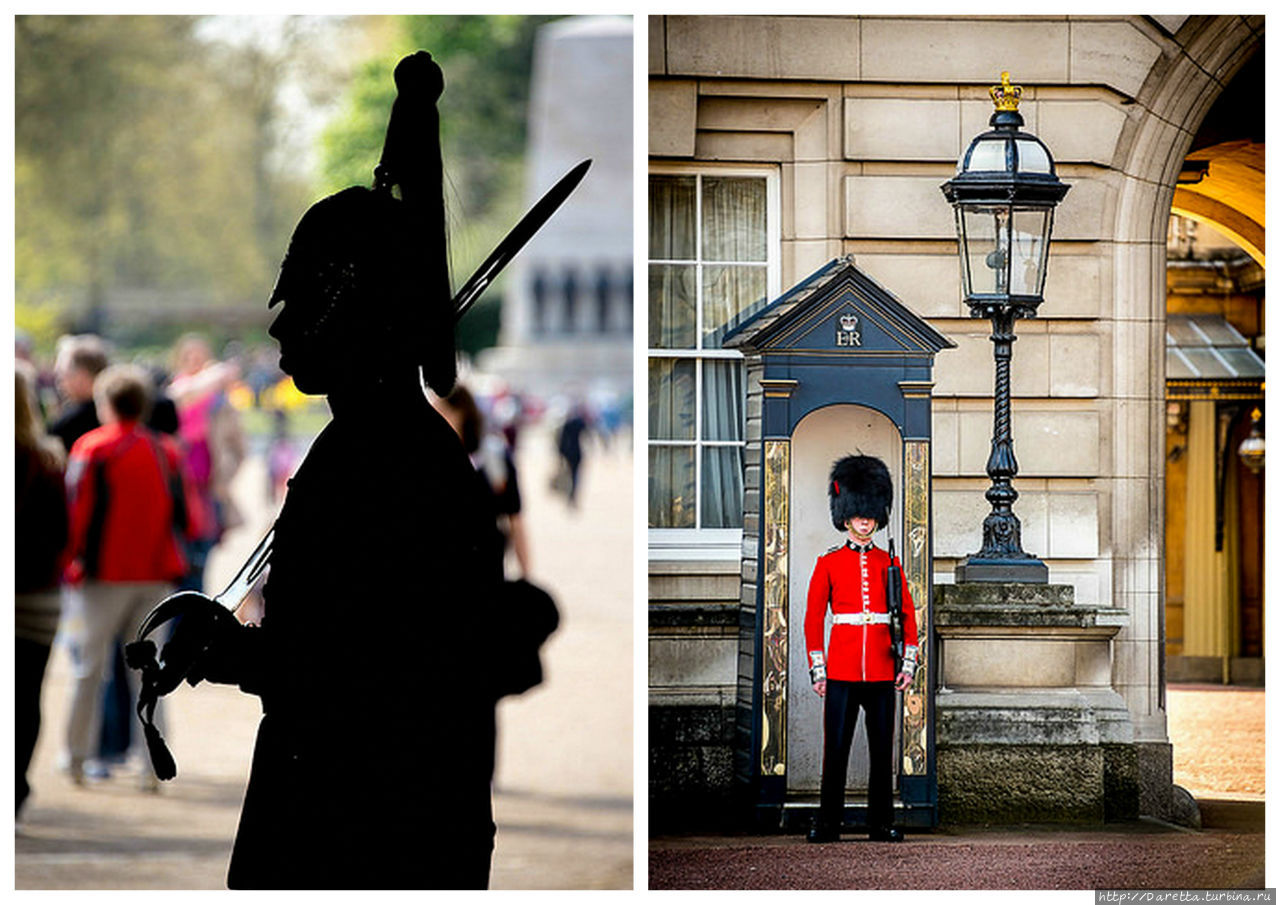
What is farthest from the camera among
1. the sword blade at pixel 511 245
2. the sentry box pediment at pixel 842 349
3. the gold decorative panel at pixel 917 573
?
the gold decorative panel at pixel 917 573

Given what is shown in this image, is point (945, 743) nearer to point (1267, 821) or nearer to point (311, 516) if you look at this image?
point (1267, 821)

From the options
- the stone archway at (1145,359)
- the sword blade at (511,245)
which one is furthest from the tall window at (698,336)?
the sword blade at (511,245)

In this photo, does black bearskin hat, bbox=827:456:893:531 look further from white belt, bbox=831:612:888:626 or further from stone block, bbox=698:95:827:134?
stone block, bbox=698:95:827:134

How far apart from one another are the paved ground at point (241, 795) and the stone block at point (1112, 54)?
2.72 meters

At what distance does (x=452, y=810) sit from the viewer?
4.16 metres

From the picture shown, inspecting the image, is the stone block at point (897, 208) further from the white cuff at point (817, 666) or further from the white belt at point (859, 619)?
the white cuff at point (817, 666)

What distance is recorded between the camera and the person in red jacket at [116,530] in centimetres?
770

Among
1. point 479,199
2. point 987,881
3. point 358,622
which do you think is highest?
point 479,199

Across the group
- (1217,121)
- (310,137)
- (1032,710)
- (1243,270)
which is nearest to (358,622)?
(1032,710)

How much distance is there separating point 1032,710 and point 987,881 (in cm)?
50

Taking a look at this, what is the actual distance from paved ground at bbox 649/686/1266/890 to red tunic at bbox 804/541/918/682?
46 cm

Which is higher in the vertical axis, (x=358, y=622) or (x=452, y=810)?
(x=358, y=622)

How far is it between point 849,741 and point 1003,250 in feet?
4.58

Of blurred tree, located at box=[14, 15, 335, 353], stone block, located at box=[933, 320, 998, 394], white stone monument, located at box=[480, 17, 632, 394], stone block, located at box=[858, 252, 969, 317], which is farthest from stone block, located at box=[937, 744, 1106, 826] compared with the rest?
blurred tree, located at box=[14, 15, 335, 353]
